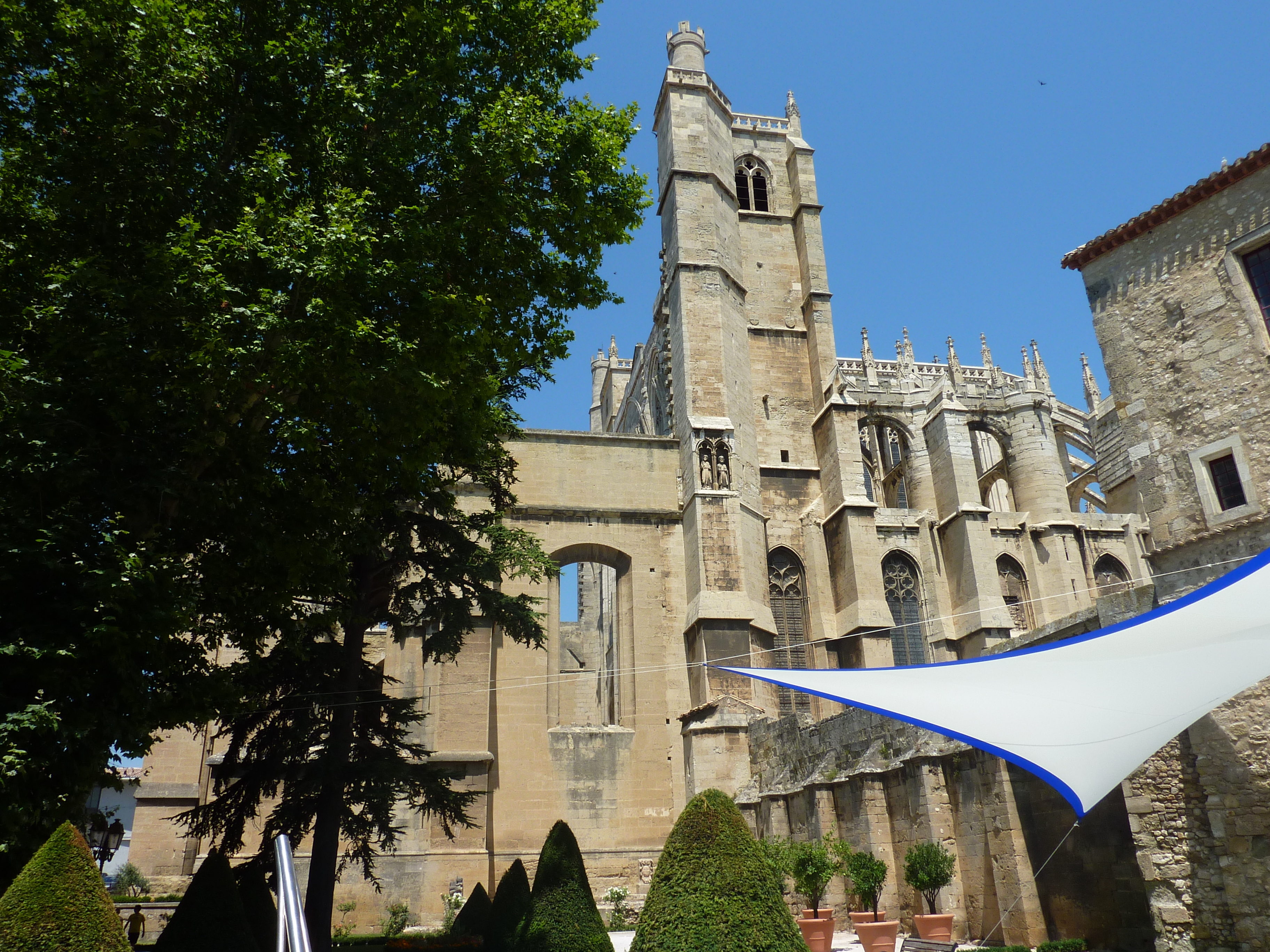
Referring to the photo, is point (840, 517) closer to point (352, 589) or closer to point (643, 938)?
point (352, 589)

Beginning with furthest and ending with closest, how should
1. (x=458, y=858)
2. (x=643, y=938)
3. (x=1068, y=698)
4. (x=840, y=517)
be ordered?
(x=840, y=517) → (x=458, y=858) → (x=1068, y=698) → (x=643, y=938)

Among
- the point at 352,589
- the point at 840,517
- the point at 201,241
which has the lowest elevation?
the point at 352,589

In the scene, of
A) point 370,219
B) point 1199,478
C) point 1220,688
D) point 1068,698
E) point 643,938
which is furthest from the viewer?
point 1199,478

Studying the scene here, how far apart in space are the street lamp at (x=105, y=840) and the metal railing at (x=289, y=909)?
757cm

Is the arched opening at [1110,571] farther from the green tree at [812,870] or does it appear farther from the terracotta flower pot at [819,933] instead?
the terracotta flower pot at [819,933]

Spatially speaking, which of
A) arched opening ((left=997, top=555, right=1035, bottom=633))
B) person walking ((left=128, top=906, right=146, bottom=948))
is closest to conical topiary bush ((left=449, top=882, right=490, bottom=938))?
person walking ((left=128, top=906, right=146, bottom=948))

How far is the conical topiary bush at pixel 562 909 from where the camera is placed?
959 cm

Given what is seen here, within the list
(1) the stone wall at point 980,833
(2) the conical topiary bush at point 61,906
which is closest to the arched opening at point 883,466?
(1) the stone wall at point 980,833

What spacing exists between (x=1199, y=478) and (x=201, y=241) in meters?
10.5

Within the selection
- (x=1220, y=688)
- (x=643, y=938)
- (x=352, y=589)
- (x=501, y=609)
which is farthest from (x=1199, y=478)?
(x=352, y=589)

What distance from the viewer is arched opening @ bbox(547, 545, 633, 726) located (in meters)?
20.4

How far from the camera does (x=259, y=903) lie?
1059 centimetres

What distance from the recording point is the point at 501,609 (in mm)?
13078

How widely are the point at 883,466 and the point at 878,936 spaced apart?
20.9m
